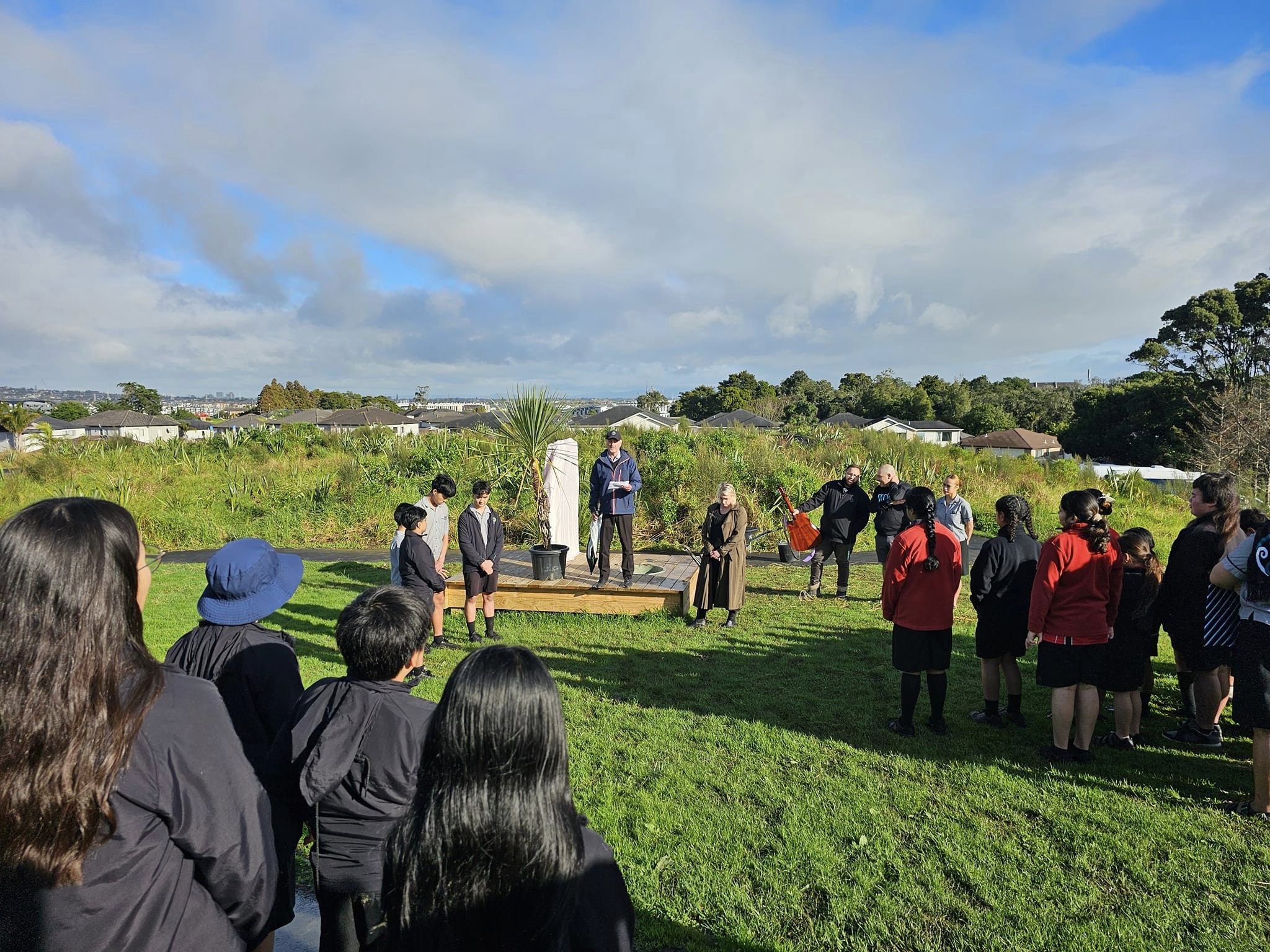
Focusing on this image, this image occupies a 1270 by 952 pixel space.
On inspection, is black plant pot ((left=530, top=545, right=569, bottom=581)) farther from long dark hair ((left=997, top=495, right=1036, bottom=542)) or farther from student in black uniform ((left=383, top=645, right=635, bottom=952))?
student in black uniform ((left=383, top=645, right=635, bottom=952))

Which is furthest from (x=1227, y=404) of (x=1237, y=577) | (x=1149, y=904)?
(x=1149, y=904)

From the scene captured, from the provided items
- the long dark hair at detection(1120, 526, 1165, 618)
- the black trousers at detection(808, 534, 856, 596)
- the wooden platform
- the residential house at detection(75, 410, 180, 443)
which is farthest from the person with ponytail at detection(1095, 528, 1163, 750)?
the residential house at detection(75, 410, 180, 443)

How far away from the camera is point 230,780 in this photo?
1420 mm

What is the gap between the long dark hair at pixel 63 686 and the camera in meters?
1.19

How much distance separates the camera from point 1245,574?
11.6 ft

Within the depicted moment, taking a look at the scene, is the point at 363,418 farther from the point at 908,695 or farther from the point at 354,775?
the point at 354,775

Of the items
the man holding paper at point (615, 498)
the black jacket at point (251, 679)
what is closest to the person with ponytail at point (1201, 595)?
the man holding paper at point (615, 498)

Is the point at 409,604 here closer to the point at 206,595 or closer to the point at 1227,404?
the point at 206,595

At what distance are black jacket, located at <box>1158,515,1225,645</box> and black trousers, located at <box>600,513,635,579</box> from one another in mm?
4957

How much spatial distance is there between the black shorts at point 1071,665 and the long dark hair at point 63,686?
180 inches

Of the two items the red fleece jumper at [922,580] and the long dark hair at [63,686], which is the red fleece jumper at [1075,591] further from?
the long dark hair at [63,686]

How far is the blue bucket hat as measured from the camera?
2467mm

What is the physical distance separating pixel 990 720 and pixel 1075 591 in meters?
1.28

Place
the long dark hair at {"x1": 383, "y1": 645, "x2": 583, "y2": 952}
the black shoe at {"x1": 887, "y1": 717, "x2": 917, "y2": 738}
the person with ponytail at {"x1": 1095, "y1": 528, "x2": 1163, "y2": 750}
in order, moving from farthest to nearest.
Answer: the black shoe at {"x1": 887, "y1": 717, "x2": 917, "y2": 738} → the person with ponytail at {"x1": 1095, "y1": 528, "x2": 1163, "y2": 750} → the long dark hair at {"x1": 383, "y1": 645, "x2": 583, "y2": 952}
